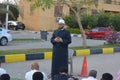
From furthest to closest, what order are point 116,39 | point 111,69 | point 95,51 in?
point 116,39, point 95,51, point 111,69

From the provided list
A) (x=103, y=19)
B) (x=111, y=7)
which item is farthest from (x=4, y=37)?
(x=111, y=7)

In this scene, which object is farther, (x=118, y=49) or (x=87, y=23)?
(x=87, y=23)

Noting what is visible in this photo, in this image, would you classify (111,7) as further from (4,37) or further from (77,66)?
(77,66)

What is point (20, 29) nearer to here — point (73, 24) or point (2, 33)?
point (73, 24)

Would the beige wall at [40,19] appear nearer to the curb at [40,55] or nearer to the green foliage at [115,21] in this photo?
the green foliage at [115,21]

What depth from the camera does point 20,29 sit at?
177ft

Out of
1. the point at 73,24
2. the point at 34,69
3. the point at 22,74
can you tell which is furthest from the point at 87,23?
the point at 34,69

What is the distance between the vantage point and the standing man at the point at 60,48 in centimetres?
1102

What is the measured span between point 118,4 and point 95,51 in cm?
4407

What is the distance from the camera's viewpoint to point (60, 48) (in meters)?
11.2

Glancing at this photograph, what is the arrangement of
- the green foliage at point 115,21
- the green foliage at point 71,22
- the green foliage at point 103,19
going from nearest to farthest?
the green foliage at point 71,22 < the green foliage at point 103,19 < the green foliage at point 115,21

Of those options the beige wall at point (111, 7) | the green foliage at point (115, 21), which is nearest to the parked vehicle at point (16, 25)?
the green foliage at point (115, 21)

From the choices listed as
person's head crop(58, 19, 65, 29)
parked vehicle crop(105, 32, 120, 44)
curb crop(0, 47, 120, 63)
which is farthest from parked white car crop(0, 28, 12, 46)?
person's head crop(58, 19, 65, 29)

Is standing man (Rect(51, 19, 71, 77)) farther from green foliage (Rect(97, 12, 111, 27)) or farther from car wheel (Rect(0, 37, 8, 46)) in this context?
green foliage (Rect(97, 12, 111, 27))
